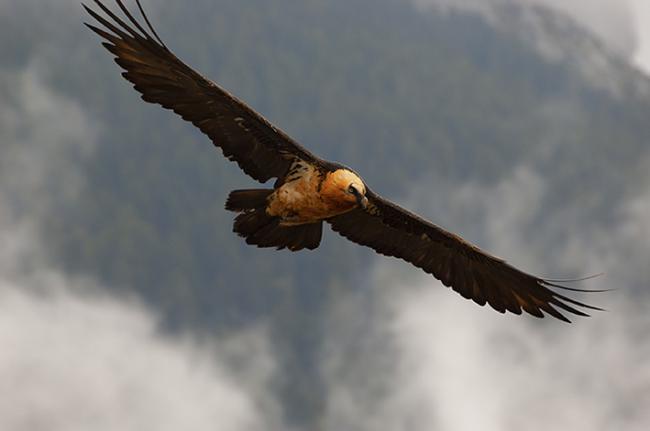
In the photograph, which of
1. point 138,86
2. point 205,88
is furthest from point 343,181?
point 138,86

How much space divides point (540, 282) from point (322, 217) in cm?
440

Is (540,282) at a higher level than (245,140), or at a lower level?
higher

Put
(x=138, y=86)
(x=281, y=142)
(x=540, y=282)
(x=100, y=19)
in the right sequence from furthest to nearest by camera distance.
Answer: (x=540, y=282) < (x=281, y=142) < (x=138, y=86) < (x=100, y=19)

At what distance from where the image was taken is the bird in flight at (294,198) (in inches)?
504

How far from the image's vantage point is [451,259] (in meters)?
16.8

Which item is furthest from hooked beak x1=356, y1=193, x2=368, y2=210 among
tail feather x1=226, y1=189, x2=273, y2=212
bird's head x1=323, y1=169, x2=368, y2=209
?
tail feather x1=226, y1=189, x2=273, y2=212

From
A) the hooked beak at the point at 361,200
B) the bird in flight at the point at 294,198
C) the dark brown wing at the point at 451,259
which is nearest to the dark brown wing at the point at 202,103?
the bird in flight at the point at 294,198

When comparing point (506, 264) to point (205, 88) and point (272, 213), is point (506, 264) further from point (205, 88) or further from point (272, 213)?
point (205, 88)

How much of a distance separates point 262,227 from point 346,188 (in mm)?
2160

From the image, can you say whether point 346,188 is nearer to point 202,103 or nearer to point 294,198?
point 294,198

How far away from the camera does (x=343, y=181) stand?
1300 centimetres

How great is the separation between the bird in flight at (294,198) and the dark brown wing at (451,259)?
0.02 meters

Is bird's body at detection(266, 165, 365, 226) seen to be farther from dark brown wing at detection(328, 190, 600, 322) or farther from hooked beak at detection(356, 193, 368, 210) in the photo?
dark brown wing at detection(328, 190, 600, 322)

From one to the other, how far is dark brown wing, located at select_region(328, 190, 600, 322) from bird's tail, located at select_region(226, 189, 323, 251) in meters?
1.47
